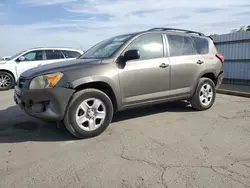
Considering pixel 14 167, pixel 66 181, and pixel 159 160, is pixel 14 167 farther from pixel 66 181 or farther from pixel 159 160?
pixel 159 160

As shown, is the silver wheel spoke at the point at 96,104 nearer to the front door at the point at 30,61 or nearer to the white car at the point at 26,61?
the white car at the point at 26,61

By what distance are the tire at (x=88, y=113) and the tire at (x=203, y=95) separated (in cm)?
227

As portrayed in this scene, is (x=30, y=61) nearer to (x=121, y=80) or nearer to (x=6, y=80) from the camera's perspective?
(x=6, y=80)

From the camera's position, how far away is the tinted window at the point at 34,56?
35.8 ft

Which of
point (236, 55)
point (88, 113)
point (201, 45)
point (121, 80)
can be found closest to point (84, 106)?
point (88, 113)

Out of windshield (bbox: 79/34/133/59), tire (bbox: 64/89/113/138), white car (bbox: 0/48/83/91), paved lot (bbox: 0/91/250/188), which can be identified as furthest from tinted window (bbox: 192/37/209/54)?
white car (bbox: 0/48/83/91)

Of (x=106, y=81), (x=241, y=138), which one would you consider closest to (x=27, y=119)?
(x=106, y=81)

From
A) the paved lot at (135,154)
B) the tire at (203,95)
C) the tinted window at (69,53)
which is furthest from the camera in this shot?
the tinted window at (69,53)

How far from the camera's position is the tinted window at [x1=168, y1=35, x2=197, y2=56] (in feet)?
17.1

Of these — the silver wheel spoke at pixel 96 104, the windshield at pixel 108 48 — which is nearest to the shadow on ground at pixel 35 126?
the silver wheel spoke at pixel 96 104

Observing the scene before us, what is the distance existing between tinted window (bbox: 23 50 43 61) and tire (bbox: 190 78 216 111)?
25.2 ft

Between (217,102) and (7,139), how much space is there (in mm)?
5132

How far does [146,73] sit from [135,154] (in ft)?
5.71

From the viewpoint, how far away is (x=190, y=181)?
271 centimetres
